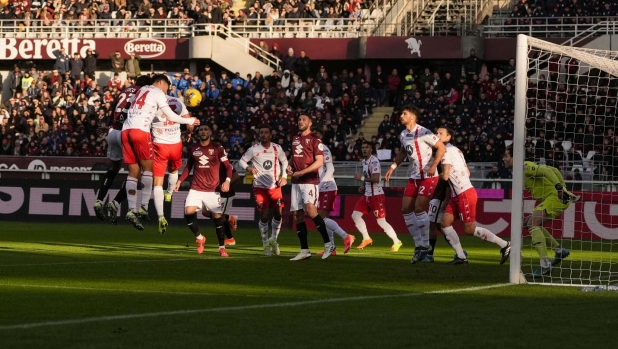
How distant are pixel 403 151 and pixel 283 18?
25954mm

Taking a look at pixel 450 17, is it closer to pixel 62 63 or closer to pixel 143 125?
pixel 62 63

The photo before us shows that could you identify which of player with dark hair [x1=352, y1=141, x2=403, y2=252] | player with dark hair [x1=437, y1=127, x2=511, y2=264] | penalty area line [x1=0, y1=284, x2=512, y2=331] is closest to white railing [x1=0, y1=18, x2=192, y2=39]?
player with dark hair [x1=352, y1=141, x2=403, y2=252]

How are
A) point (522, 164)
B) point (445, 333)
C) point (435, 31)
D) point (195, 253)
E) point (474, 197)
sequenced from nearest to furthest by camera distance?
point (445, 333), point (522, 164), point (474, 197), point (195, 253), point (435, 31)

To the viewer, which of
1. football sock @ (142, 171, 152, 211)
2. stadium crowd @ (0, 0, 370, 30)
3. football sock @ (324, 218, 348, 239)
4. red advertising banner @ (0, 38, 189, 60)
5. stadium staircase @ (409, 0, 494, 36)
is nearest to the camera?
football sock @ (142, 171, 152, 211)

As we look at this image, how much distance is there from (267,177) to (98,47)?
2727 centimetres

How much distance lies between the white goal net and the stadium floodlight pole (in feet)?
0.04

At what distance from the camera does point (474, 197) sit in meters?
16.5

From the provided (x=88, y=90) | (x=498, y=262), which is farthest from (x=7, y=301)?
(x=88, y=90)

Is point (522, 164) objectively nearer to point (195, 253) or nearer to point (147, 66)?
point (195, 253)

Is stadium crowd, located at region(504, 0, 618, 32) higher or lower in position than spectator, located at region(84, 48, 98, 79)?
higher

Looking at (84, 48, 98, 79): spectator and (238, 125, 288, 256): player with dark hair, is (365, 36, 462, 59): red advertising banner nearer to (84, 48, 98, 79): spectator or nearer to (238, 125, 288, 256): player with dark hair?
(84, 48, 98, 79): spectator

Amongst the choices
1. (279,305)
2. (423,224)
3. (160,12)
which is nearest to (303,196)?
(423,224)

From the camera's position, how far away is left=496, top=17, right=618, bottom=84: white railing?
35938 mm

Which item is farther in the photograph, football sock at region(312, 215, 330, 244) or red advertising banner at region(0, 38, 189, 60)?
red advertising banner at region(0, 38, 189, 60)
